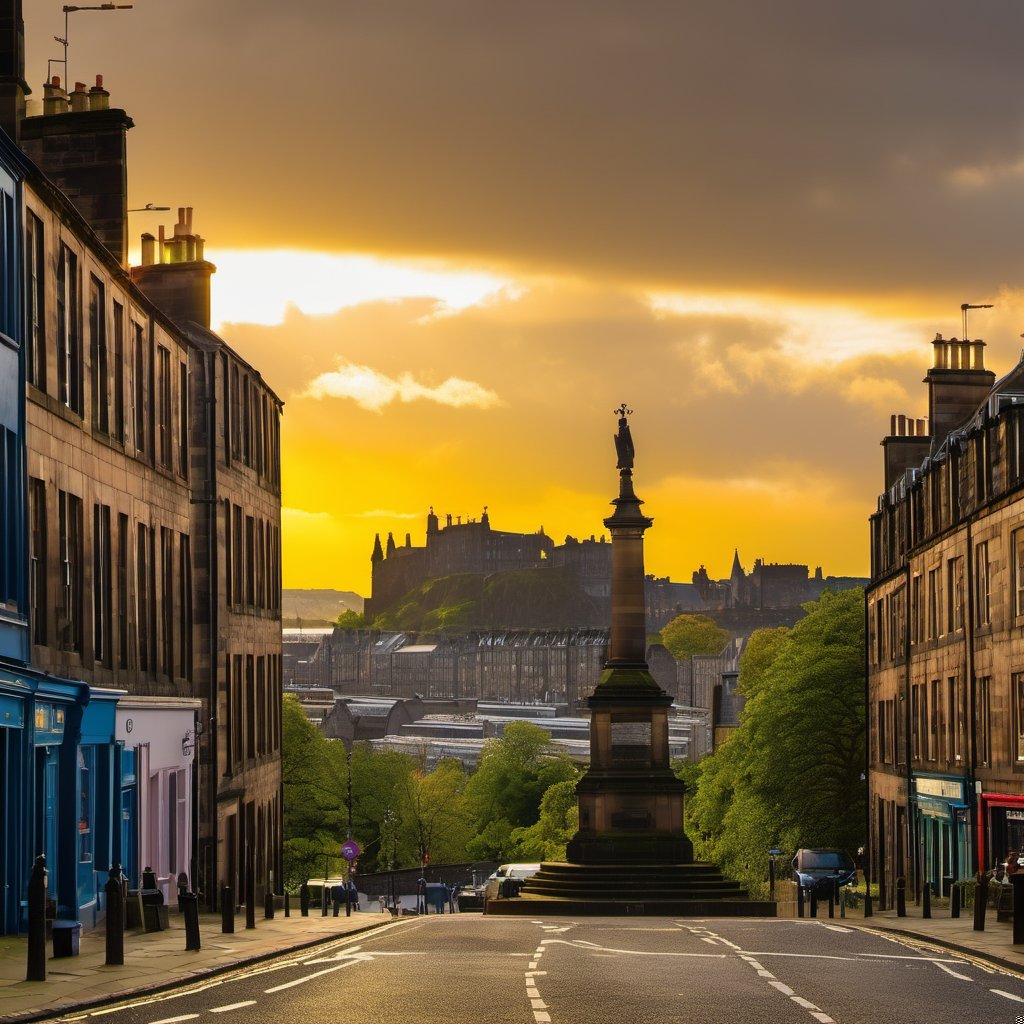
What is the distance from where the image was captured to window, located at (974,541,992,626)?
4009 centimetres

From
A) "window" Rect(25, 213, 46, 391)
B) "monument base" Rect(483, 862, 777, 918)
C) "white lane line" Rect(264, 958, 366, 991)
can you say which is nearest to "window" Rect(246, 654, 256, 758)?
"monument base" Rect(483, 862, 777, 918)

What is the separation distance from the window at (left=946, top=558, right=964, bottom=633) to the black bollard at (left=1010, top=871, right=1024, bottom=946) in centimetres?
1773

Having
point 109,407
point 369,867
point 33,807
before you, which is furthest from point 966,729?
point 369,867

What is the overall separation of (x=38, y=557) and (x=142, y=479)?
7.56 m

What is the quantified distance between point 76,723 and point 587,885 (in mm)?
27043

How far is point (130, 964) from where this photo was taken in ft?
68.3

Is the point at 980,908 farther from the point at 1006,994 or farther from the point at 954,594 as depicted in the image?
the point at 954,594

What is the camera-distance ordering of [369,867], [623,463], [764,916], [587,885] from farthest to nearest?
1. [369,867]
2. [623,463]
3. [587,885]
4. [764,916]

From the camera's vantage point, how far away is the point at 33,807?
23.8m

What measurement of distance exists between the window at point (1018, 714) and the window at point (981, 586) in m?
2.61

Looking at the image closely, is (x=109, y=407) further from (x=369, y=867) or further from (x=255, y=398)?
(x=369, y=867)

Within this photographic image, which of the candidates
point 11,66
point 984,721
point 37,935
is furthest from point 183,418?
point 37,935

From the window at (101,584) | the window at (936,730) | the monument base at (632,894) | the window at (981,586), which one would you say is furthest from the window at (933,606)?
the window at (101,584)

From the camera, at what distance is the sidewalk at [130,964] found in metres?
16.6
